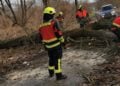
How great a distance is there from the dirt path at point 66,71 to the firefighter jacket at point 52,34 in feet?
3.12

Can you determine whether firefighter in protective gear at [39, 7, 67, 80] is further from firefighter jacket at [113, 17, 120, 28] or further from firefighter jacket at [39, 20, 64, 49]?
firefighter jacket at [113, 17, 120, 28]

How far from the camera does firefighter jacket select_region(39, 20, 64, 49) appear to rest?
9062 millimetres

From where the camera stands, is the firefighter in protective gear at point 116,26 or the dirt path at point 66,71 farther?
the firefighter in protective gear at point 116,26

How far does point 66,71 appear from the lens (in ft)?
32.8

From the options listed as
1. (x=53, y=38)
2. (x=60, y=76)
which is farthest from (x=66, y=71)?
(x=53, y=38)

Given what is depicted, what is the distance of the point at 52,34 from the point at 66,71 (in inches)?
52.8

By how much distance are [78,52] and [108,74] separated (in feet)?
11.3

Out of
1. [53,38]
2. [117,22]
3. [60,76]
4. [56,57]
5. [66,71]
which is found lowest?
[66,71]

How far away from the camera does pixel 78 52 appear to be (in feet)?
40.7

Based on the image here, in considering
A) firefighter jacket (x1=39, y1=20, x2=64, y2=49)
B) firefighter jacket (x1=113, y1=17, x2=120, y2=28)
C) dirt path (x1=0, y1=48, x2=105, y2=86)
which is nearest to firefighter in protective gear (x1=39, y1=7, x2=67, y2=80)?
firefighter jacket (x1=39, y1=20, x2=64, y2=49)

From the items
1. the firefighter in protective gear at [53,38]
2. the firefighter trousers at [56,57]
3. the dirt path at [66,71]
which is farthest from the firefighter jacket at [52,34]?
the dirt path at [66,71]

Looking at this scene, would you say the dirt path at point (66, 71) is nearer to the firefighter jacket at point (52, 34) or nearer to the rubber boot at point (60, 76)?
the rubber boot at point (60, 76)

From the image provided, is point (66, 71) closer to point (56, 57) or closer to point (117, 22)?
point (56, 57)

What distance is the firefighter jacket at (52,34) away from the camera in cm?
906
